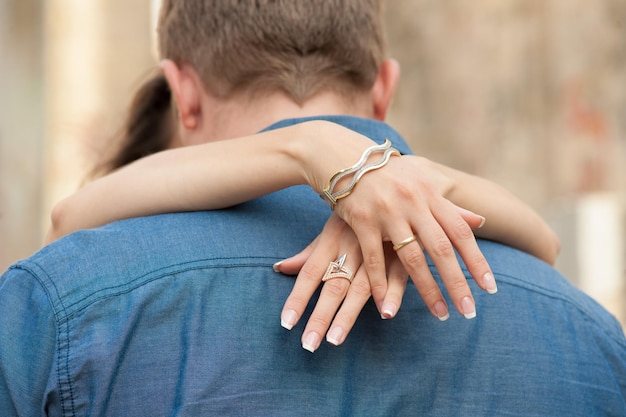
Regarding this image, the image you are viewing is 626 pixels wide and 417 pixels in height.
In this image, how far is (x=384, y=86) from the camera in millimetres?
1771

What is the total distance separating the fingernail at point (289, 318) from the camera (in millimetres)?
1192

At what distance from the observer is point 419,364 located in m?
1.30

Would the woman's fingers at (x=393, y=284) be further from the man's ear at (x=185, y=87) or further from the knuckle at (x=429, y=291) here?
the man's ear at (x=185, y=87)

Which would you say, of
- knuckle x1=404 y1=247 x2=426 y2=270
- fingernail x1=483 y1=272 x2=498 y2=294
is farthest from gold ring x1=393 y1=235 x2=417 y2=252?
fingernail x1=483 y1=272 x2=498 y2=294

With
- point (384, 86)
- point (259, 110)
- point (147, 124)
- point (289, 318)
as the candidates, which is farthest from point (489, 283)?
point (147, 124)

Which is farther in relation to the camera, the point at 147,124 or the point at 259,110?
the point at 147,124

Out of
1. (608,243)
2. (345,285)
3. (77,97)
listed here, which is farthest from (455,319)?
(77,97)

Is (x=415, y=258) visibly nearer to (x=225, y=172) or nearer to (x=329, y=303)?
(x=329, y=303)

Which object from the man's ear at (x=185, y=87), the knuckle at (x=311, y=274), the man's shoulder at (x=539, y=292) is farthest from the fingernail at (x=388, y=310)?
the man's ear at (x=185, y=87)

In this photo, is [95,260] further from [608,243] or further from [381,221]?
[608,243]

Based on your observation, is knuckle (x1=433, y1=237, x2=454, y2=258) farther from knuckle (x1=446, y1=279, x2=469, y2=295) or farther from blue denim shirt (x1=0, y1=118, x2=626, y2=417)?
blue denim shirt (x1=0, y1=118, x2=626, y2=417)

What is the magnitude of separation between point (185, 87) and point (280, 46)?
0.23 metres

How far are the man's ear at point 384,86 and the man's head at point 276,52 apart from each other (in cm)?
9

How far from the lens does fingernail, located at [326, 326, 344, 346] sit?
1.17 metres
